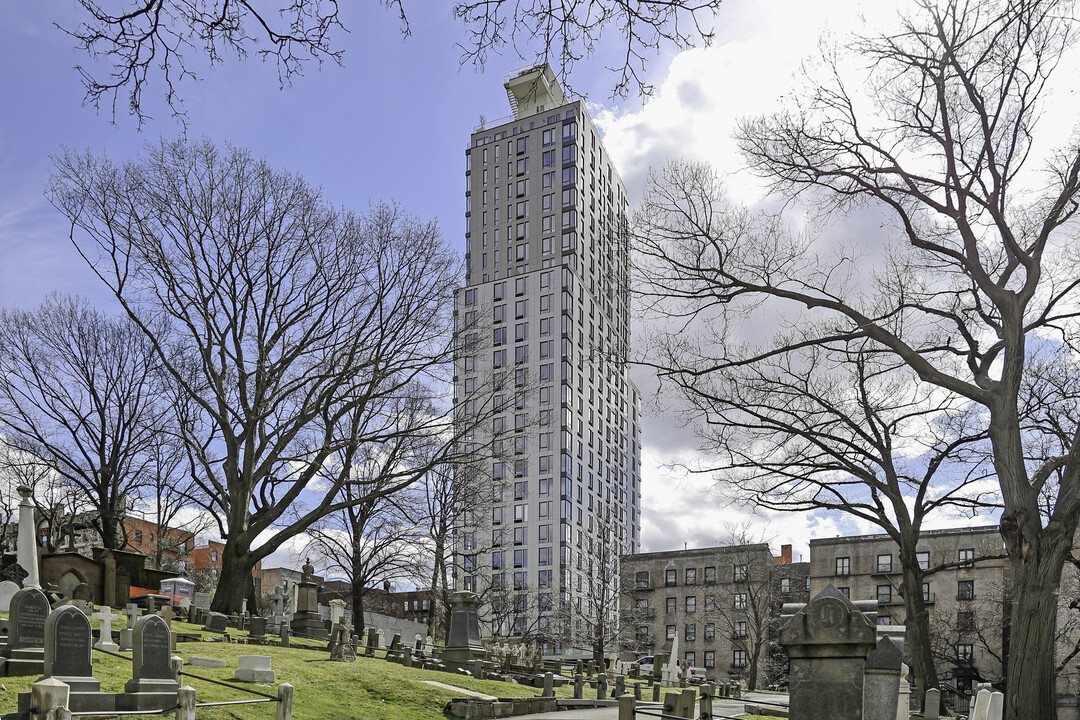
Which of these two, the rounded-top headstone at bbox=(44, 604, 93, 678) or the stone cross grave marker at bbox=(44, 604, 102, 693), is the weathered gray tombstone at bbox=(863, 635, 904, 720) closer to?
the stone cross grave marker at bbox=(44, 604, 102, 693)

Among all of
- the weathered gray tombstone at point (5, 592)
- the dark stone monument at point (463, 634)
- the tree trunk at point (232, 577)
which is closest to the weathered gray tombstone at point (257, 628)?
the tree trunk at point (232, 577)

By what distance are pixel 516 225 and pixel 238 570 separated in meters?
67.7

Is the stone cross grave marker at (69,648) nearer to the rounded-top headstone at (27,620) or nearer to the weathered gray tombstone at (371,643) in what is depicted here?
the rounded-top headstone at (27,620)

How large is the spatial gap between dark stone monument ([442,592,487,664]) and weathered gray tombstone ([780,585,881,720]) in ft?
70.1

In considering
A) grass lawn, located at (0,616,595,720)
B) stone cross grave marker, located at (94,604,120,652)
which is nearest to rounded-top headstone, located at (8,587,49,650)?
grass lawn, located at (0,616,595,720)

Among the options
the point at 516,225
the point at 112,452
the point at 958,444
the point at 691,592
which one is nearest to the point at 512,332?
the point at 516,225

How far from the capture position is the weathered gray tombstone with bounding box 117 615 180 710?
39.8ft

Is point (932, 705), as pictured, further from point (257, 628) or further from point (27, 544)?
point (27, 544)

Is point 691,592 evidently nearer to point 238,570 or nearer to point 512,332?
point 512,332

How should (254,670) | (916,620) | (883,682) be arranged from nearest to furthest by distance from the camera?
1. (883,682)
2. (254,670)
3. (916,620)

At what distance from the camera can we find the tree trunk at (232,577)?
2847 cm

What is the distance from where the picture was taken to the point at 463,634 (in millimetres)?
29781

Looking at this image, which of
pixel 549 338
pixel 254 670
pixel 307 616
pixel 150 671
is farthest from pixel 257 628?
pixel 549 338

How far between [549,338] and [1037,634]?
245 feet
